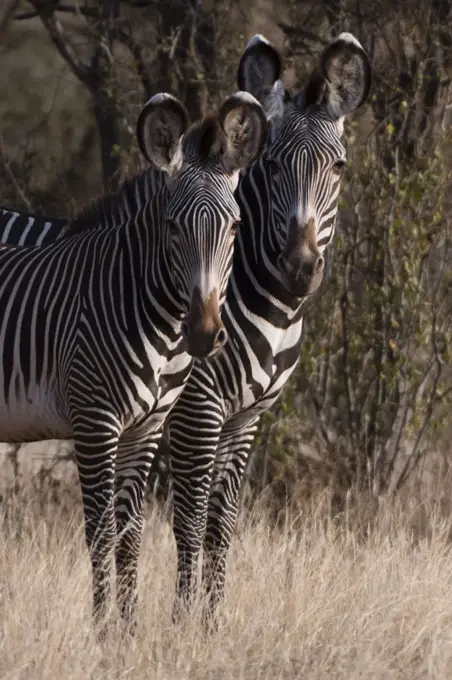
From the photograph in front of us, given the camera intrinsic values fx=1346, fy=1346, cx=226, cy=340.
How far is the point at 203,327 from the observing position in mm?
4727

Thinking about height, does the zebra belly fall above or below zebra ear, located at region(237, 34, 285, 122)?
below

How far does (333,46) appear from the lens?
5.85 meters

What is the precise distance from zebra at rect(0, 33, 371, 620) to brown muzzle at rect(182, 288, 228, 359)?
2.57ft

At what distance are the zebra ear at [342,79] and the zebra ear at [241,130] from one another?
2.27ft

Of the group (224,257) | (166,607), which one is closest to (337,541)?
(166,607)

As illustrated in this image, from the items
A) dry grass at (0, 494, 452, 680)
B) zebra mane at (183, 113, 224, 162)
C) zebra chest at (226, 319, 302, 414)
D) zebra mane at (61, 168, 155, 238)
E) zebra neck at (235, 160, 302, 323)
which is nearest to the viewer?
dry grass at (0, 494, 452, 680)

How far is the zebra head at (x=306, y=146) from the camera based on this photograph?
550 centimetres

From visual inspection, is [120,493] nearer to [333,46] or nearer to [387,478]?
[333,46]

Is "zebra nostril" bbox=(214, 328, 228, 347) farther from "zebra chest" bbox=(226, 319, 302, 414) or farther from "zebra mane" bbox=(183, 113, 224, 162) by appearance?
"zebra chest" bbox=(226, 319, 302, 414)

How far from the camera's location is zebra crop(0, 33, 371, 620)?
18.3 ft

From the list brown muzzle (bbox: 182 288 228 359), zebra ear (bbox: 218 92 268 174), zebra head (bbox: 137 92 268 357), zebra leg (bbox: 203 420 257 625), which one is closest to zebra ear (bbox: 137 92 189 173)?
zebra head (bbox: 137 92 268 357)

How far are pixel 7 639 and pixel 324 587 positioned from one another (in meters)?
1.50

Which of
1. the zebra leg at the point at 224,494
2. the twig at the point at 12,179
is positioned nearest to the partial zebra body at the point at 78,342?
the zebra leg at the point at 224,494

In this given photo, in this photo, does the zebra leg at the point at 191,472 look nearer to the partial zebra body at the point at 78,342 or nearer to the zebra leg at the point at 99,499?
the partial zebra body at the point at 78,342
